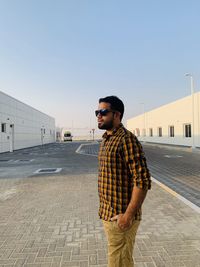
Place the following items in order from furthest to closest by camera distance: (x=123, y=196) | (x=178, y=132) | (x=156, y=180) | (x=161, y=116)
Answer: (x=161, y=116) → (x=178, y=132) → (x=156, y=180) → (x=123, y=196)

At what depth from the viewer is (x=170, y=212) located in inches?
201

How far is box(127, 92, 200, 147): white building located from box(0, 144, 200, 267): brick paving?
1899 centimetres

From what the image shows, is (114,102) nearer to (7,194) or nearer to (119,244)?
(119,244)

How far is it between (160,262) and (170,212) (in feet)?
7.03

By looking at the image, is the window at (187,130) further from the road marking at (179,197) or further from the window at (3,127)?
the window at (3,127)

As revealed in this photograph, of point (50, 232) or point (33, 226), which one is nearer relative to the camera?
point (50, 232)

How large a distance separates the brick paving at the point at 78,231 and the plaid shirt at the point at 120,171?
1487 millimetres

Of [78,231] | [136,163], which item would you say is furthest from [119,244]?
[78,231]

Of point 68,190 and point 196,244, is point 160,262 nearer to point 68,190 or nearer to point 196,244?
point 196,244

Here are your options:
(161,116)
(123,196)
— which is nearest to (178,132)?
(161,116)

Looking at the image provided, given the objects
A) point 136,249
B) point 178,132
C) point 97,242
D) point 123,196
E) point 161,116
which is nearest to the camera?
point 123,196

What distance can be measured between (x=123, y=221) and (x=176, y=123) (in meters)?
30.3

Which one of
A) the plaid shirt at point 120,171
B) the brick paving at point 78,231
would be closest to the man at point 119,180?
the plaid shirt at point 120,171

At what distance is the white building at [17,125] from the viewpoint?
24.8 meters
